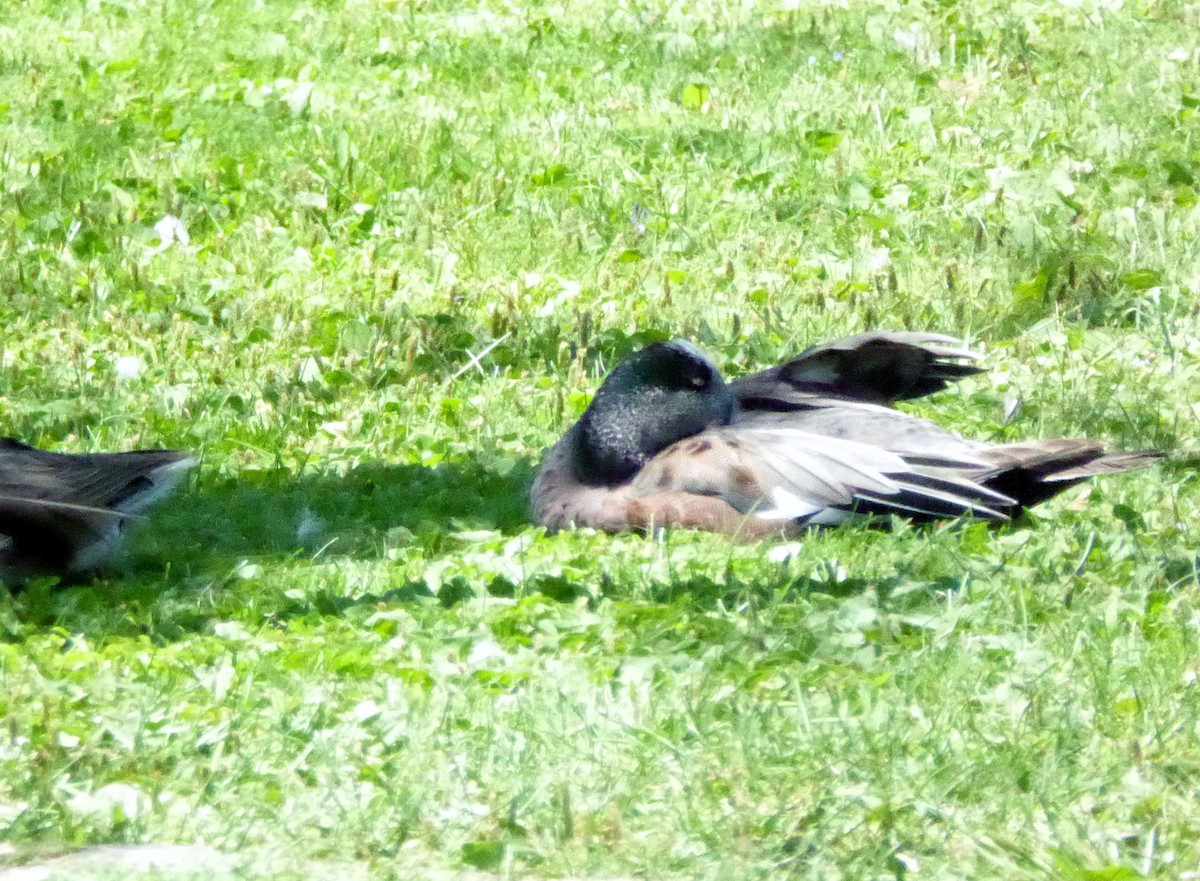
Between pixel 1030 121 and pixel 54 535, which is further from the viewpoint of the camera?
pixel 1030 121

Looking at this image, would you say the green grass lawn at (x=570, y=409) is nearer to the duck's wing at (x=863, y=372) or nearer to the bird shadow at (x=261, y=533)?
the bird shadow at (x=261, y=533)

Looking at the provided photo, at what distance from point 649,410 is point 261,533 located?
139 cm

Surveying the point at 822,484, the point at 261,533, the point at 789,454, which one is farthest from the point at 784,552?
the point at 261,533

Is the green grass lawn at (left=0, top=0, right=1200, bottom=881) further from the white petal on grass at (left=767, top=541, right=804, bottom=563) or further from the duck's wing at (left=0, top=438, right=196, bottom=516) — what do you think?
the duck's wing at (left=0, top=438, right=196, bottom=516)

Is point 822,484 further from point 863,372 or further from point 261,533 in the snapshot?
point 261,533

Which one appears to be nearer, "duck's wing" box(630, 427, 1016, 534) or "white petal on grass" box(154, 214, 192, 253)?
"duck's wing" box(630, 427, 1016, 534)

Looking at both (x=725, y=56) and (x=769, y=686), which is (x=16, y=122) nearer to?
(x=725, y=56)

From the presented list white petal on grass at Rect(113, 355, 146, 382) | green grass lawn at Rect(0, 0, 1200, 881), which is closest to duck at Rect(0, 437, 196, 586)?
green grass lawn at Rect(0, 0, 1200, 881)

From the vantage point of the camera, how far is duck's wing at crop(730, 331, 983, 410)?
6.83 meters

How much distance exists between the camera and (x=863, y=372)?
22.8 ft

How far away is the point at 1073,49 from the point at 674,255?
11.5 feet

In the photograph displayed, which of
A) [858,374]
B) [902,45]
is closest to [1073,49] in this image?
[902,45]

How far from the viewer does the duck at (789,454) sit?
20.5 feet

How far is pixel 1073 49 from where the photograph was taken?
1163cm
